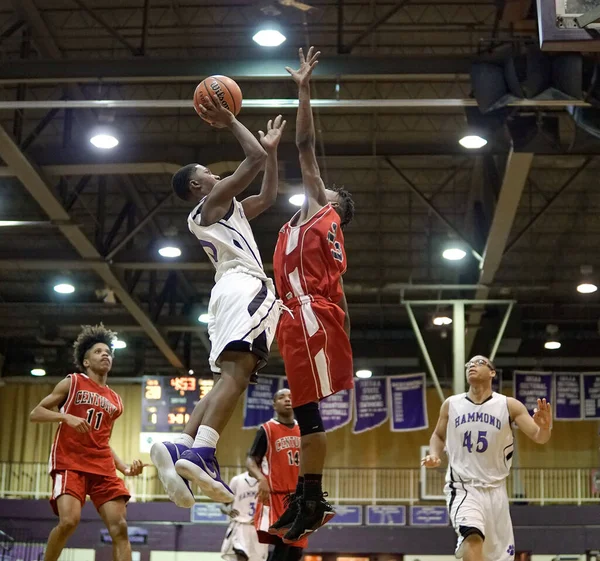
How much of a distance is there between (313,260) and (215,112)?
3.63 feet

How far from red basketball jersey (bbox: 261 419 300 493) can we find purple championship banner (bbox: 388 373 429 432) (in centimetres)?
1381

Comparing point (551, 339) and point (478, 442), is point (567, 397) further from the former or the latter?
point (478, 442)

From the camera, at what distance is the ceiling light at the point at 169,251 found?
20.2 m

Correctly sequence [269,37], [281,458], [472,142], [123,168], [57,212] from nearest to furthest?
[281,458] < [269,37] < [472,142] < [123,168] < [57,212]

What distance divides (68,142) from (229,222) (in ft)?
37.0

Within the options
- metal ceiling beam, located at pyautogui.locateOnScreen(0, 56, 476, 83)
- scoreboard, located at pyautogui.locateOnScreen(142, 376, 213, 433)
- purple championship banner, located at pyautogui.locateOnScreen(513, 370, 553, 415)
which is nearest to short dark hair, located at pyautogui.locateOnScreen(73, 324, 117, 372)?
metal ceiling beam, located at pyautogui.locateOnScreen(0, 56, 476, 83)

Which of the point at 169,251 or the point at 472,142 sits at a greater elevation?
the point at 472,142

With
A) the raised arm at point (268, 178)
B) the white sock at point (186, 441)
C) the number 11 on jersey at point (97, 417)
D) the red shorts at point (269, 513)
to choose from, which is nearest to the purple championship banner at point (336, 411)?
the red shorts at point (269, 513)

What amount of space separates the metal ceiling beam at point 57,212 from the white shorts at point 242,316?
32.5 ft

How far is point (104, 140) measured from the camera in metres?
15.7

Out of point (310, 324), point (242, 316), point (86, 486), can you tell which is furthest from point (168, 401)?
point (242, 316)

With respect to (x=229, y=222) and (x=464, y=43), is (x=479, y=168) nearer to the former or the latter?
(x=464, y=43)

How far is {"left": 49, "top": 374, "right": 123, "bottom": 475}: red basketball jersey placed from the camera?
28.1 ft

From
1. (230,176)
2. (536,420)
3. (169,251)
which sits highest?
(169,251)
